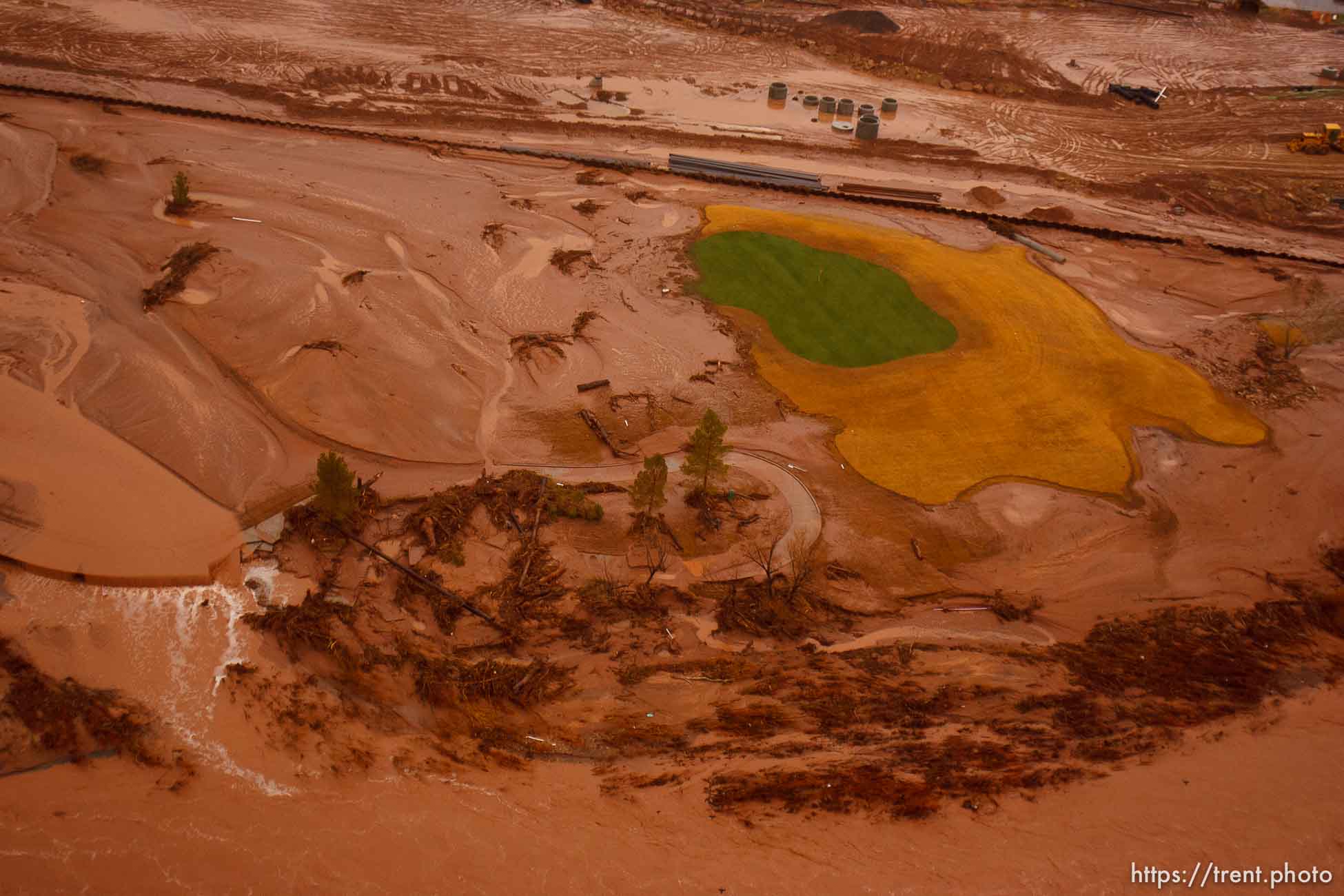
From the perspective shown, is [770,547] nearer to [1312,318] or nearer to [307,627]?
[307,627]

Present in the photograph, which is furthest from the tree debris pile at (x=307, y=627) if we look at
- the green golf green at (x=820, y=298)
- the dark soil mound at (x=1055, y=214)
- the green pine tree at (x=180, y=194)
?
the dark soil mound at (x=1055, y=214)

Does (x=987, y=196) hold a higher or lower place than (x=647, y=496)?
higher

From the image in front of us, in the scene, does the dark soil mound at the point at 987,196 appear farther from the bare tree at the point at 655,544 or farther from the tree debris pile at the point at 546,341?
the bare tree at the point at 655,544

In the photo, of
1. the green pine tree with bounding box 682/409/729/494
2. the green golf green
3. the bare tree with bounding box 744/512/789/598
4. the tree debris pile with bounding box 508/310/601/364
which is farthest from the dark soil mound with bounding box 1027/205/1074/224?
the green pine tree with bounding box 682/409/729/494

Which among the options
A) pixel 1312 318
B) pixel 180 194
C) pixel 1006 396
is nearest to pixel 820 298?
pixel 1006 396

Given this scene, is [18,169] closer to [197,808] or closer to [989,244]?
[197,808]

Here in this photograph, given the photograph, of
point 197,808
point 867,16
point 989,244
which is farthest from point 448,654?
point 867,16

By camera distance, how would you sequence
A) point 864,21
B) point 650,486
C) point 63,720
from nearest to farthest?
point 63,720
point 650,486
point 864,21
